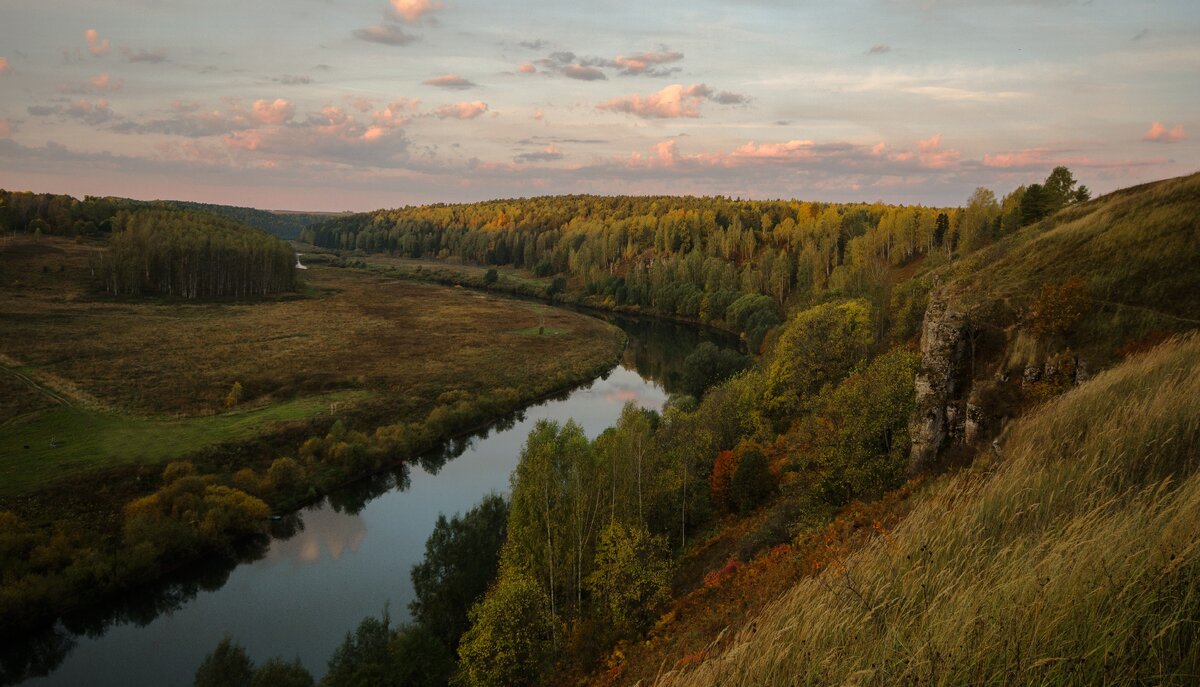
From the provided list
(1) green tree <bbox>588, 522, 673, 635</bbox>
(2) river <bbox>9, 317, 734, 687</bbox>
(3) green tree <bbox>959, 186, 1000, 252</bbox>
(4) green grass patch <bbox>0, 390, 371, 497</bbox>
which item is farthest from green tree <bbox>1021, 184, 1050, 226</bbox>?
(4) green grass patch <bbox>0, 390, 371, 497</bbox>

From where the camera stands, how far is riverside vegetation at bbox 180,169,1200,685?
14.3ft

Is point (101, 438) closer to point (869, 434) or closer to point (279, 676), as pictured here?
point (279, 676)

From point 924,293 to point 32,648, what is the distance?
55.1 metres

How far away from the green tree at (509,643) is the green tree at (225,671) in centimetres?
725

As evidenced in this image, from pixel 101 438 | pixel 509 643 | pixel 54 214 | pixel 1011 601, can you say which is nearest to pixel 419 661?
pixel 509 643

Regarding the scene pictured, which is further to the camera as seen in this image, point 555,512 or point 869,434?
point 555,512

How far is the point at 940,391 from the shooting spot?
68.0ft

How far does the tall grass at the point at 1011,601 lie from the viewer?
3904 mm

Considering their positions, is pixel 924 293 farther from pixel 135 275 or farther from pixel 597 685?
pixel 135 275

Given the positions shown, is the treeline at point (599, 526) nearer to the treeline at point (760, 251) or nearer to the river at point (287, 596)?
the river at point (287, 596)

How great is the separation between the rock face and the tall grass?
1354cm

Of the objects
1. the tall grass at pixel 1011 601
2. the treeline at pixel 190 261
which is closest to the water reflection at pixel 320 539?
the tall grass at pixel 1011 601

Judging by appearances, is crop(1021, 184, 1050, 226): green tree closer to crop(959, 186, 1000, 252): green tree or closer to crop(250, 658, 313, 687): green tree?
crop(959, 186, 1000, 252): green tree

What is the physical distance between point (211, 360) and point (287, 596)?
47.2m
